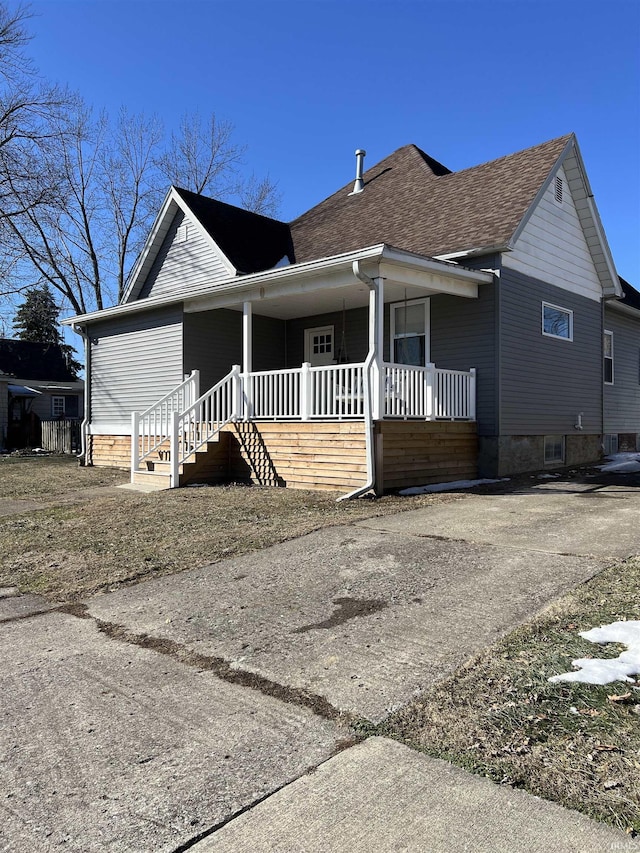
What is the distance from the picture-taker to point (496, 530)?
6.71 metres

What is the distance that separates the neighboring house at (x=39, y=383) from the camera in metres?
33.2

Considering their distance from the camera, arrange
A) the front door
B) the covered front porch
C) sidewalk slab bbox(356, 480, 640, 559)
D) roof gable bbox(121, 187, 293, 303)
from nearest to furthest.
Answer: sidewalk slab bbox(356, 480, 640, 559) → the covered front porch → the front door → roof gable bbox(121, 187, 293, 303)

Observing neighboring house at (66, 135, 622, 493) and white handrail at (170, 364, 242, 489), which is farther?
white handrail at (170, 364, 242, 489)

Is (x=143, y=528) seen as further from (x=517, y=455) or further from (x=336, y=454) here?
(x=517, y=455)

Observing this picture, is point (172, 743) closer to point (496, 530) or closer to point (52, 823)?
point (52, 823)

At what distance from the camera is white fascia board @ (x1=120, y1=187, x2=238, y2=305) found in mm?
15250

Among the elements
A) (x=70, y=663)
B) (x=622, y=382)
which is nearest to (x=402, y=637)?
(x=70, y=663)

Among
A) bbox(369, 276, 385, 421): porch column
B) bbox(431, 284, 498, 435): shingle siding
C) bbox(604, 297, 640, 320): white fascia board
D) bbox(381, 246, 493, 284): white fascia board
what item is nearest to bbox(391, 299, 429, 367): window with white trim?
bbox(431, 284, 498, 435): shingle siding

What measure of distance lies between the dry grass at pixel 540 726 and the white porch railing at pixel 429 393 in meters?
6.67

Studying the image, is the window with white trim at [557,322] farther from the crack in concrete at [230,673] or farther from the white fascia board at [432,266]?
the crack in concrete at [230,673]

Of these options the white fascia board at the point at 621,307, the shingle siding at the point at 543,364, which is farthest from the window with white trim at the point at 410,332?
the white fascia board at the point at 621,307

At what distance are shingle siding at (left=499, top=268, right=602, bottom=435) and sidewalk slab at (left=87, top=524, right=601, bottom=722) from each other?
679 cm

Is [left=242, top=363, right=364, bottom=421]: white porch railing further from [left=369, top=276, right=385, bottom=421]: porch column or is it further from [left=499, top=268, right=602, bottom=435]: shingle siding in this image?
[left=499, top=268, right=602, bottom=435]: shingle siding

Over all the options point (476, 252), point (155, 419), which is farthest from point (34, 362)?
point (476, 252)
